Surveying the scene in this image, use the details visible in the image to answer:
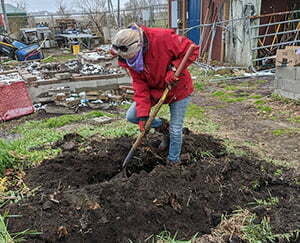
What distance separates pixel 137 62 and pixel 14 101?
4.49m

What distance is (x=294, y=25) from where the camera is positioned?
1057 centimetres

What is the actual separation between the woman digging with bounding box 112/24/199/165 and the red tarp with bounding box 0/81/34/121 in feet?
12.9

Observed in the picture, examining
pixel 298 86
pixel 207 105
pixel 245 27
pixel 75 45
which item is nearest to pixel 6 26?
pixel 75 45

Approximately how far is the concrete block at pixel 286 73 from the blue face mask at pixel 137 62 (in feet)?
14.8

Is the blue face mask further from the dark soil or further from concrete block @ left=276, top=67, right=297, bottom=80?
concrete block @ left=276, top=67, right=297, bottom=80

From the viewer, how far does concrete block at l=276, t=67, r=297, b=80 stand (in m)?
6.36

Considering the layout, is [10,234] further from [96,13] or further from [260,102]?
[96,13]

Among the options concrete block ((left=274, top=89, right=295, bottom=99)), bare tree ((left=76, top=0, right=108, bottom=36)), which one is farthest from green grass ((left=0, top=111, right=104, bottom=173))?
bare tree ((left=76, top=0, right=108, bottom=36))

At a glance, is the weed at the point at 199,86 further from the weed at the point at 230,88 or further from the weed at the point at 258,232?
the weed at the point at 258,232

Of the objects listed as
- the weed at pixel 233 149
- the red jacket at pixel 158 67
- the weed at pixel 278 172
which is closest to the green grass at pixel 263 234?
the weed at pixel 278 172

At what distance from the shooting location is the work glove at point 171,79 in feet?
9.86

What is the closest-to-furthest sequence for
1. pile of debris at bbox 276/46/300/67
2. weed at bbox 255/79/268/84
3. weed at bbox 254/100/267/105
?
pile of debris at bbox 276/46/300/67, weed at bbox 254/100/267/105, weed at bbox 255/79/268/84

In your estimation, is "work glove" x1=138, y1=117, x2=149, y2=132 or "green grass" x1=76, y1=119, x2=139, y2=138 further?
A: "green grass" x1=76, y1=119, x2=139, y2=138

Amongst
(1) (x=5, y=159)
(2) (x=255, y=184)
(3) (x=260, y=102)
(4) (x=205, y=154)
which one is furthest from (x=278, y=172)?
(3) (x=260, y=102)
